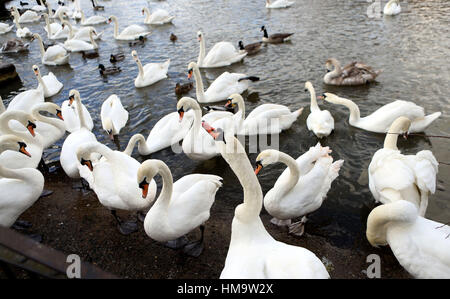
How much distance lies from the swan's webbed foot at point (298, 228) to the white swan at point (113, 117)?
5.11 m

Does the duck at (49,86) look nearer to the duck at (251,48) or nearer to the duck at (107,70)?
the duck at (107,70)

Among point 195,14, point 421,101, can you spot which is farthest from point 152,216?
point 195,14

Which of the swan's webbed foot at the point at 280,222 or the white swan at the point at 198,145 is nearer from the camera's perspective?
the swan's webbed foot at the point at 280,222

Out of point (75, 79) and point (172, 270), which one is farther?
point (75, 79)

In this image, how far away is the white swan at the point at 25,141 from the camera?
20.1 ft

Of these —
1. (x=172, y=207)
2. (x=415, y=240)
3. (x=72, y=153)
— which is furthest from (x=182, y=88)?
(x=415, y=240)

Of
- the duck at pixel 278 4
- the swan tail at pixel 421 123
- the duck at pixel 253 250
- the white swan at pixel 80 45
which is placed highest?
the duck at pixel 278 4

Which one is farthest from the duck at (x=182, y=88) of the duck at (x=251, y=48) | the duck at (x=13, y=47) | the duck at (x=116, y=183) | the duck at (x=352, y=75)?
the duck at (x=13, y=47)

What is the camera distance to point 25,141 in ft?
21.3

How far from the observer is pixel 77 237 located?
17.2 ft

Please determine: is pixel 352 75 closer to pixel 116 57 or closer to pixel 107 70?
pixel 107 70

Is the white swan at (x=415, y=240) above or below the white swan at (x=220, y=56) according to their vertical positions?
below

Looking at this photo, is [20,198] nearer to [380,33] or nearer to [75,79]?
[75,79]

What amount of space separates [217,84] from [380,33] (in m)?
7.69
